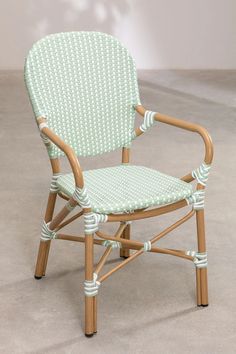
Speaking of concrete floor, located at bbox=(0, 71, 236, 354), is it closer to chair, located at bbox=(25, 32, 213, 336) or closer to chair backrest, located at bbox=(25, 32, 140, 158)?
chair, located at bbox=(25, 32, 213, 336)

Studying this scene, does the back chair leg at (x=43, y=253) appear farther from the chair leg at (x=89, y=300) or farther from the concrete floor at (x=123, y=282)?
the chair leg at (x=89, y=300)

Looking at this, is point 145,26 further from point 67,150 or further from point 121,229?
point 67,150

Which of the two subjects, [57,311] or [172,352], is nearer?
[172,352]

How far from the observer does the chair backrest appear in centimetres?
263

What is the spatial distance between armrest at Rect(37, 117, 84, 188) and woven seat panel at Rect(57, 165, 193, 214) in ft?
0.31

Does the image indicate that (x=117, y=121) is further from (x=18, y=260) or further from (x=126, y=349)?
(x=126, y=349)

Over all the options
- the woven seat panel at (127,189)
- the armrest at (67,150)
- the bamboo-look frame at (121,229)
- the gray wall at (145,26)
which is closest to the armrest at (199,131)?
the bamboo-look frame at (121,229)

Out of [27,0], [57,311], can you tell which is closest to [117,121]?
[57,311]

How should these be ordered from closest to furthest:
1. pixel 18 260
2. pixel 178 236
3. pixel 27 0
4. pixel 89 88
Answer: pixel 89 88, pixel 18 260, pixel 178 236, pixel 27 0

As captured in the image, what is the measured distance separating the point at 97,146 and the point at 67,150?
1.53ft

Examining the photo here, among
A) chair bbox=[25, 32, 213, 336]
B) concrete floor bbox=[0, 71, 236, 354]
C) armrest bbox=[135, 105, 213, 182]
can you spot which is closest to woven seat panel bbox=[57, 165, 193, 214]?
chair bbox=[25, 32, 213, 336]

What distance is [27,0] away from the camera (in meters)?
6.32

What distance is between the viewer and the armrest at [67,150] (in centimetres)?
229

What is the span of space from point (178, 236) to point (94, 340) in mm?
858
